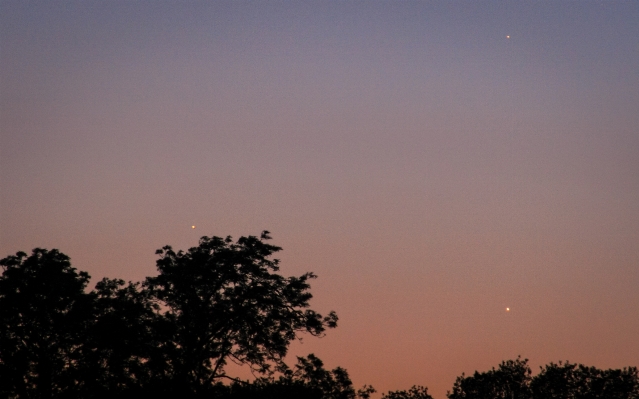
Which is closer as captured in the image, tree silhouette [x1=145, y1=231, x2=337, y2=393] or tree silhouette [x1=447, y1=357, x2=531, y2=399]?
tree silhouette [x1=145, y1=231, x2=337, y2=393]

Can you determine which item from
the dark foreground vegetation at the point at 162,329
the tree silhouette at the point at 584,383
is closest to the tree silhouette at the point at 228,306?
the dark foreground vegetation at the point at 162,329

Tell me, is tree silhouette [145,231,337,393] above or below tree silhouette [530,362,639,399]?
below

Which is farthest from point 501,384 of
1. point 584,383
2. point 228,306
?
point 228,306

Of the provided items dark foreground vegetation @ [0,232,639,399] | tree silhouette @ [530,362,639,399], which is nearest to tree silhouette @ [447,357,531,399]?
tree silhouette @ [530,362,639,399]

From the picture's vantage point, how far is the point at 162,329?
4856 centimetres

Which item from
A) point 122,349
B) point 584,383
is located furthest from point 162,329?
point 584,383

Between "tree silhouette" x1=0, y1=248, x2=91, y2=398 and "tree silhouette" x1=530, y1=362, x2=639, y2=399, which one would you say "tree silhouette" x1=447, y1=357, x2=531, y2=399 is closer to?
"tree silhouette" x1=530, y1=362, x2=639, y2=399

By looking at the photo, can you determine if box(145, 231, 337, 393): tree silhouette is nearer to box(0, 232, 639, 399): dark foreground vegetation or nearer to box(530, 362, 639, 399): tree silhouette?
box(0, 232, 639, 399): dark foreground vegetation

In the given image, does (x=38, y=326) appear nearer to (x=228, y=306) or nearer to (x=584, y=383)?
(x=228, y=306)

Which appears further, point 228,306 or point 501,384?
A: point 501,384

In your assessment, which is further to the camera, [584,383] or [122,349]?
[584,383]

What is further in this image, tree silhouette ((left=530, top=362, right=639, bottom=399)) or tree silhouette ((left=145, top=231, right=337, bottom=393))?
tree silhouette ((left=530, top=362, right=639, bottom=399))

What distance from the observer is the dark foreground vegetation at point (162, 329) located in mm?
48781

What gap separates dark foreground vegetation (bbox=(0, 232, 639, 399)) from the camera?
48.8 m
